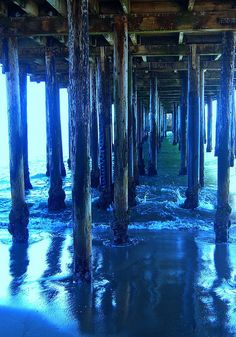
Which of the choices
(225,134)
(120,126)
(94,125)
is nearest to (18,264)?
(120,126)

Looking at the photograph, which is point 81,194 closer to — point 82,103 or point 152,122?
point 82,103

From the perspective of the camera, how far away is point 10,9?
18.3 feet

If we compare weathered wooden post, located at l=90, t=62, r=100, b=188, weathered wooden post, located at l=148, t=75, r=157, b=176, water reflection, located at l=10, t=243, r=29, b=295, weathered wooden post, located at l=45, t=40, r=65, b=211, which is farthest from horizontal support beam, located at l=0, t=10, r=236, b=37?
weathered wooden post, located at l=148, t=75, r=157, b=176

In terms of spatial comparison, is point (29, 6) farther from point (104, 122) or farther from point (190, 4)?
point (104, 122)

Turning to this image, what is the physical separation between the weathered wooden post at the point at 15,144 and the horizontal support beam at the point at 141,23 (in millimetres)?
202

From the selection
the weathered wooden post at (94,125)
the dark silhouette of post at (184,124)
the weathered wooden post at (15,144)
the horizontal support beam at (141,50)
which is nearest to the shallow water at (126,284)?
the weathered wooden post at (15,144)

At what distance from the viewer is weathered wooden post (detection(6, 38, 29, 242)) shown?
18.2 ft

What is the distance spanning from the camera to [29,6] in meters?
5.34

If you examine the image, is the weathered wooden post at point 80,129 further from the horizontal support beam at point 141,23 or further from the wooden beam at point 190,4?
the wooden beam at point 190,4

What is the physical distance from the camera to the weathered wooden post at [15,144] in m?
5.54

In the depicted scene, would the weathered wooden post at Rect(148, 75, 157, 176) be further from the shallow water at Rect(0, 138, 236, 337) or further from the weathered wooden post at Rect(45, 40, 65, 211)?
the shallow water at Rect(0, 138, 236, 337)

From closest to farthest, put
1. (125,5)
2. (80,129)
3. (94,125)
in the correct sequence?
(80,129), (125,5), (94,125)

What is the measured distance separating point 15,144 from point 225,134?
258cm

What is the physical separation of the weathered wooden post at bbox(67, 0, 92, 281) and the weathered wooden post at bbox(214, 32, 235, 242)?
210 centimetres
